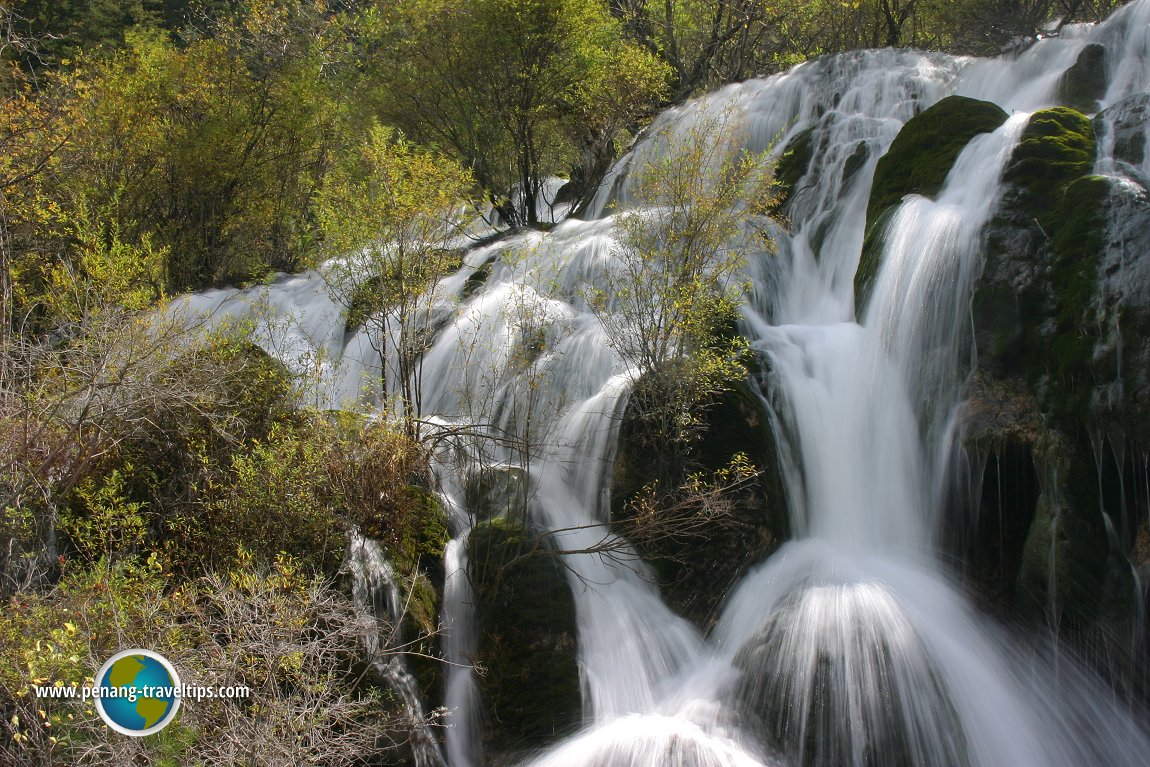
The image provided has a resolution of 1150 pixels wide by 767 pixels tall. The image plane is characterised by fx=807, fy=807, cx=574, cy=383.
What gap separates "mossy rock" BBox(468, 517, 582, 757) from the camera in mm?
7633

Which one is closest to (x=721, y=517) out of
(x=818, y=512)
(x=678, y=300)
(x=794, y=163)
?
(x=818, y=512)

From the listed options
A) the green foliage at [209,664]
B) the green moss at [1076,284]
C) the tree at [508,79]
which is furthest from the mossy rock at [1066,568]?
the tree at [508,79]

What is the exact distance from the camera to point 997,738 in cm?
692

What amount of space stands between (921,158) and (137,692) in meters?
11.2

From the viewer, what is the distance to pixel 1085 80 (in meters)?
13.2

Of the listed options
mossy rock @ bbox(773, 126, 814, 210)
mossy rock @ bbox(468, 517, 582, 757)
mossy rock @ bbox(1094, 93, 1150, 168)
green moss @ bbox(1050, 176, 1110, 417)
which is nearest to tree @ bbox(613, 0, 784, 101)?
mossy rock @ bbox(773, 126, 814, 210)

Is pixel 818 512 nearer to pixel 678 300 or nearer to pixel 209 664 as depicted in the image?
pixel 678 300

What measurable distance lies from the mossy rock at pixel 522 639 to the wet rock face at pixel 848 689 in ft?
5.75

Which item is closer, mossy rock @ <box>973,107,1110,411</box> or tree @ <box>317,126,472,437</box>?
mossy rock @ <box>973,107,1110,411</box>

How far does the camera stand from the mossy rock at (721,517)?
888cm

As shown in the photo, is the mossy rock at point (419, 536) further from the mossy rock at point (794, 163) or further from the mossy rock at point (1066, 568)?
the mossy rock at point (794, 163)

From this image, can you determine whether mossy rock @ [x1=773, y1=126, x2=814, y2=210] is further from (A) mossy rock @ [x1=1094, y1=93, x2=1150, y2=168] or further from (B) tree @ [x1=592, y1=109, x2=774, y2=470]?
(A) mossy rock @ [x1=1094, y1=93, x2=1150, y2=168]

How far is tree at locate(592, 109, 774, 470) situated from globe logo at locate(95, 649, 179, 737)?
5.32m

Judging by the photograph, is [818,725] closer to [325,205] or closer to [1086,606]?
[1086,606]
